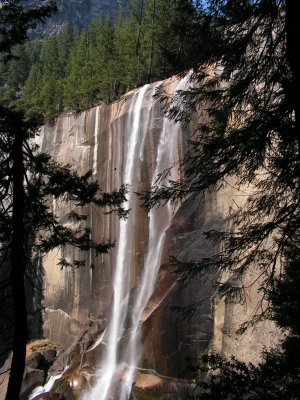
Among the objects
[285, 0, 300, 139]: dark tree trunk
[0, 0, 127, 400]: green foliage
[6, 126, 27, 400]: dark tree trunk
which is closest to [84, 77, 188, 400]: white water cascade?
[0, 0, 127, 400]: green foliage

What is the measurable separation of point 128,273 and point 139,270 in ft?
2.69

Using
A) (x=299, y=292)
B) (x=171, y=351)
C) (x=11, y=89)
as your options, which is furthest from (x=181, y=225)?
(x=11, y=89)

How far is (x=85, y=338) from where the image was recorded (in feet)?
60.2

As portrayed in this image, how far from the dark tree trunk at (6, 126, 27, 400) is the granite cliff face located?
9.11 feet

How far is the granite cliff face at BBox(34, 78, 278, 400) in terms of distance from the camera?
13289mm

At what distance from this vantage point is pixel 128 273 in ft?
60.4

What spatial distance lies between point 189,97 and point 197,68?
45cm

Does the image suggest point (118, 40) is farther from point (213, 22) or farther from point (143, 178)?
point (213, 22)

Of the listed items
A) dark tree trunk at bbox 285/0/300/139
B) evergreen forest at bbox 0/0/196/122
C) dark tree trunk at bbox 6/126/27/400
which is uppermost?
evergreen forest at bbox 0/0/196/122

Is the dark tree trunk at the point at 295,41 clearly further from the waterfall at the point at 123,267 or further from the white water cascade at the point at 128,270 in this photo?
the waterfall at the point at 123,267

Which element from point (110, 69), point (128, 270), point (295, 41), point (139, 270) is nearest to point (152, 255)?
point (139, 270)

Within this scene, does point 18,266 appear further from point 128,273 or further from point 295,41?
point 128,273

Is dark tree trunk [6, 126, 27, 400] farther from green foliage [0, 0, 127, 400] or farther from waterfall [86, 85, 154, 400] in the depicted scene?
waterfall [86, 85, 154, 400]

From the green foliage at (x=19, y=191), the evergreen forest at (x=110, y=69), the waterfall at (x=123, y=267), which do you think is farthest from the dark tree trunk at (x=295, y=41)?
the evergreen forest at (x=110, y=69)
